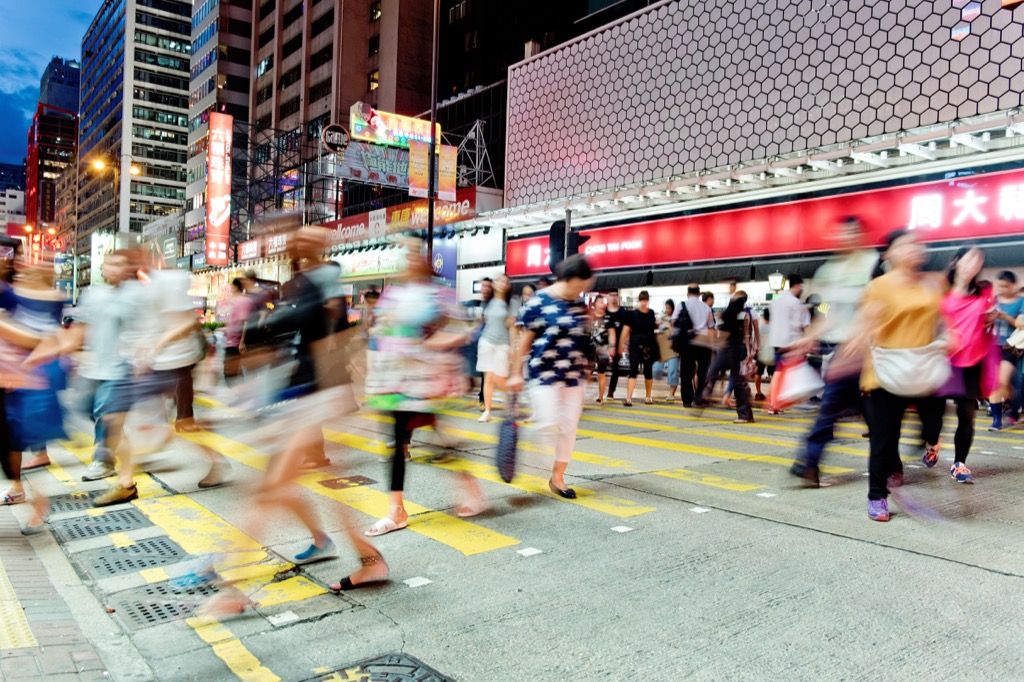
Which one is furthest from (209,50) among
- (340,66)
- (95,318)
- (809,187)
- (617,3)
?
(95,318)

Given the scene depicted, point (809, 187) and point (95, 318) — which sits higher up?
point (809, 187)

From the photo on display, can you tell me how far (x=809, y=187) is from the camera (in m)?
16.8

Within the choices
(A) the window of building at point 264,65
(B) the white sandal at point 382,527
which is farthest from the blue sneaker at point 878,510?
(A) the window of building at point 264,65

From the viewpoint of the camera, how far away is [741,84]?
1861cm

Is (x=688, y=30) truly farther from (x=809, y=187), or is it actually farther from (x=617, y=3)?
(x=617, y=3)

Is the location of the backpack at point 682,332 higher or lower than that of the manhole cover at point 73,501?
higher

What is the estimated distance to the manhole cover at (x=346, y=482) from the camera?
608 centimetres

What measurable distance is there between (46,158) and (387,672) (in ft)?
Result: 691

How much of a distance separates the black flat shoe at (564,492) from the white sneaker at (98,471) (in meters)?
3.70

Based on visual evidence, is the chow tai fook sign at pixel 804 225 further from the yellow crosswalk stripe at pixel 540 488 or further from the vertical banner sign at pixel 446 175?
the yellow crosswalk stripe at pixel 540 488

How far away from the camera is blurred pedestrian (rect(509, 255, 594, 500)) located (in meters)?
5.41

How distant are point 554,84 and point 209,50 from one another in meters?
69.7

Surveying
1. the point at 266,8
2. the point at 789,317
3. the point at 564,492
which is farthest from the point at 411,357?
the point at 266,8

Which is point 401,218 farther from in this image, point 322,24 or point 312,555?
point 322,24
